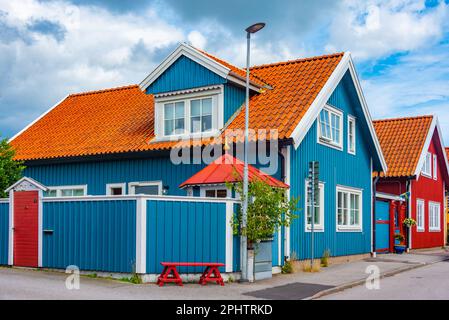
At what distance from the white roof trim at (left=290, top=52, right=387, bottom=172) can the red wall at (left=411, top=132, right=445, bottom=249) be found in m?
6.27

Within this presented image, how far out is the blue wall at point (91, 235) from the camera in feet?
48.9

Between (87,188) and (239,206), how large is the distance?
27.1 ft

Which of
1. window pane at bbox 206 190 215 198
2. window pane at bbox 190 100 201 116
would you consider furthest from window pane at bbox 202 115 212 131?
window pane at bbox 206 190 215 198

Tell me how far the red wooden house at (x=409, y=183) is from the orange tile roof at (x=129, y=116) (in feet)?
20.9

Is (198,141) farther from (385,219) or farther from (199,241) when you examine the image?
(385,219)

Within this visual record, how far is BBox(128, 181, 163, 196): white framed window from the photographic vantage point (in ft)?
67.8

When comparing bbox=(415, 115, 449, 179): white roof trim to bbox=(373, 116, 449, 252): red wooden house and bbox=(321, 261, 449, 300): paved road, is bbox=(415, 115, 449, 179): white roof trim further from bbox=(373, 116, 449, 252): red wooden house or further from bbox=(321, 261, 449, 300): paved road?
bbox=(321, 261, 449, 300): paved road

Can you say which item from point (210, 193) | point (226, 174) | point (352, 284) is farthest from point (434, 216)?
point (226, 174)

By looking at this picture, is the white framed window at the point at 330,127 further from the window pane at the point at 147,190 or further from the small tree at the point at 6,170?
the small tree at the point at 6,170

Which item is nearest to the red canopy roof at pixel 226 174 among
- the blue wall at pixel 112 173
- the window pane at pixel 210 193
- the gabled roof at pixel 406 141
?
the window pane at pixel 210 193

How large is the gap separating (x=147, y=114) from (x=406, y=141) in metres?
13.0

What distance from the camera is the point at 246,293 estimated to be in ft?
44.4

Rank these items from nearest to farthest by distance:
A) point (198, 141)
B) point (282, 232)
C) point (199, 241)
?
point (199, 241)
point (282, 232)
point (198, 141)

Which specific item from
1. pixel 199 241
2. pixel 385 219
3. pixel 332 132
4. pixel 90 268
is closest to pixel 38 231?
pixel 90 268
